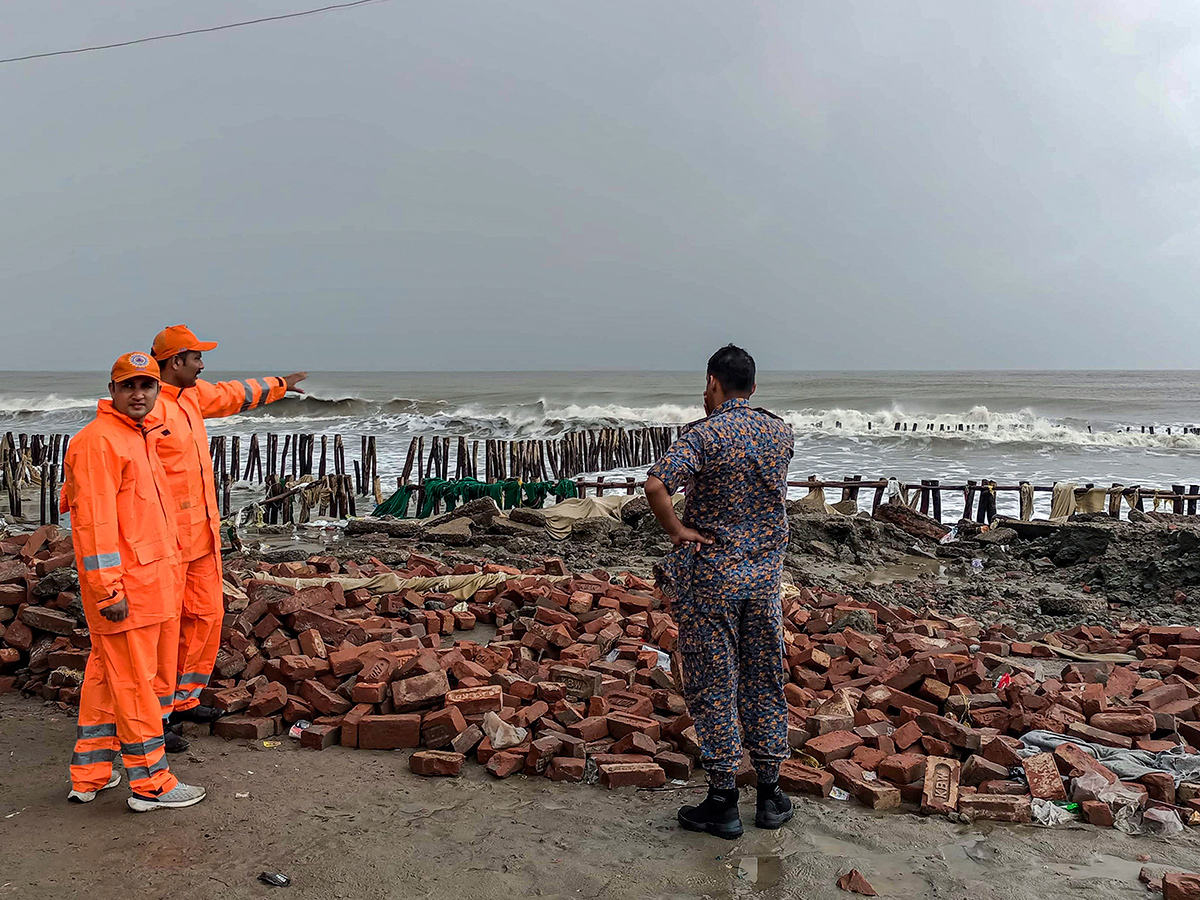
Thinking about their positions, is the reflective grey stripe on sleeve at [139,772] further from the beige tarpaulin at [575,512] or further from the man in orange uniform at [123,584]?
the beige tarpaulin at [575,512]

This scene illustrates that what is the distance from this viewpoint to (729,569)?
2996mm

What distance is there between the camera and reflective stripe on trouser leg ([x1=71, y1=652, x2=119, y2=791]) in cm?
325

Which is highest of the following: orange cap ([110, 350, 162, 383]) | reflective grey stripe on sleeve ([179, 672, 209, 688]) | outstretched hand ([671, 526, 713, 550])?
orange cap ([110, 350, 162, 383])

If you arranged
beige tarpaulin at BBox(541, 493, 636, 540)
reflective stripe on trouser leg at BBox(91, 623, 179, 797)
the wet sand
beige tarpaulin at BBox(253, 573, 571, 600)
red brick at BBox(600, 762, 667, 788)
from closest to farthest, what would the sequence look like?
1. the wet sand
2. reflective stripe on trouser leg at BBox(91, 623, 179, 797)
3. red brick at BBox(600, 762, 667, 788)
4. beige tarpaulin at BBox(253, 573, 571, 600)
5. beige tarpaulin at BBox(541, 493, 636, 540)

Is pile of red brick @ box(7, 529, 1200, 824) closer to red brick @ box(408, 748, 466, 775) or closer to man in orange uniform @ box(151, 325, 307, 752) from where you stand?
red brick @ box(408, 748, 466, 775)

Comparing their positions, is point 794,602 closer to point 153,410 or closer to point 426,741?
point 426,741

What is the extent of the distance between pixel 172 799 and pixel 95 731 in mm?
389

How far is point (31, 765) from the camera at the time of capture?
373 centimetres

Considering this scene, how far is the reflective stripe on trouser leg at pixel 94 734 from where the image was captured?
3.25 m

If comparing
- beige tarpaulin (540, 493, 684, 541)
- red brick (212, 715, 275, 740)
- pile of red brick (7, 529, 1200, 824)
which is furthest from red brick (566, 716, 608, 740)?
beige tarpaulin (540, 493, 684, 541)

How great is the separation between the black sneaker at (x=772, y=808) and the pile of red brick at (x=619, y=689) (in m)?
0.26

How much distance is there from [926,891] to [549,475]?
16878 mm

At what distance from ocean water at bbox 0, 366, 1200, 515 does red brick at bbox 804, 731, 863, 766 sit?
11.5 meters

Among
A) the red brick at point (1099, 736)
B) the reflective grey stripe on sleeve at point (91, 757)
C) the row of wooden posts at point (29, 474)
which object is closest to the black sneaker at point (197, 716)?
the reflective grey stripe on sleeve at point (91, 757)
